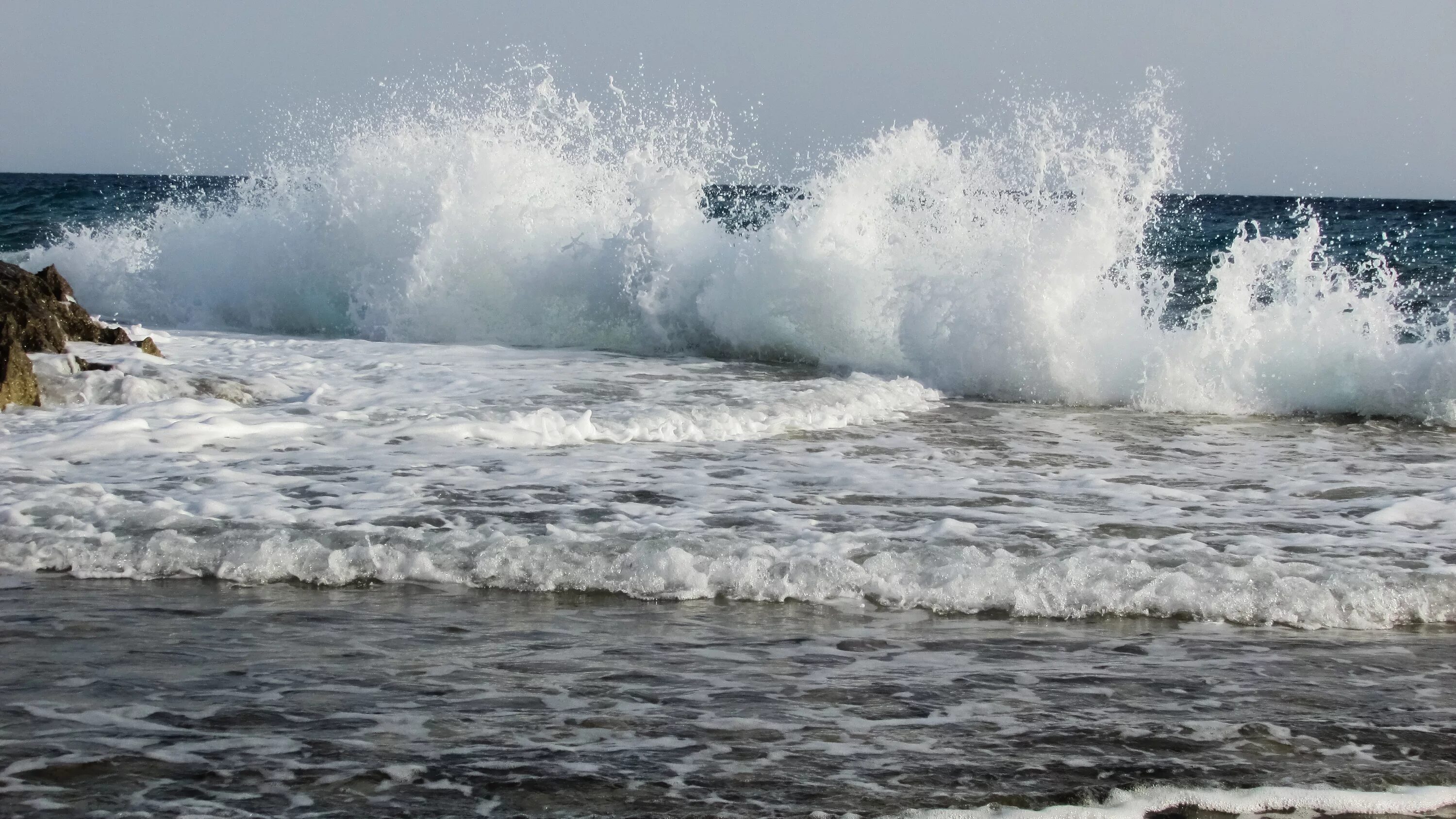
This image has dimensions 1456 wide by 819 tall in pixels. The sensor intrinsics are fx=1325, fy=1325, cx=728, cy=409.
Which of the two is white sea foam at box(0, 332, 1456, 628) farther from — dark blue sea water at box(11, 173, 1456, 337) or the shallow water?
dark blue sea water at box(11, 173, 1456, 337)

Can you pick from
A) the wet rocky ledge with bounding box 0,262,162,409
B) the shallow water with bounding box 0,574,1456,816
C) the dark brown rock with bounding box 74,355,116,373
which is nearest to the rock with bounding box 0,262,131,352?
the wet rocky ledge with bounding box 0,262,162,409

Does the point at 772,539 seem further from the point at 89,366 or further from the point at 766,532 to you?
the point at 89,366

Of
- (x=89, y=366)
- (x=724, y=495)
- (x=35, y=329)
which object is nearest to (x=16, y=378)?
(x=89, y=366)

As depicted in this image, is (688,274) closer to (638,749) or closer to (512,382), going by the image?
(512,382)

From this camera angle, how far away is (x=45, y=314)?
8078 millimetres

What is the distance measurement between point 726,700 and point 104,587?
2206mm

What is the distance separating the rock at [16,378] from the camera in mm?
7047

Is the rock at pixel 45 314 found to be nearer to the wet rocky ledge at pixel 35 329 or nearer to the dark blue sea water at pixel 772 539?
the wet rocky ledge at pixel 35 329

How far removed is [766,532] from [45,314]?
5433 millimetres

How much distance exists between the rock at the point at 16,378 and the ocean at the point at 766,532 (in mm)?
120

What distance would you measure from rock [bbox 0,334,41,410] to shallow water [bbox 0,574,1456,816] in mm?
3297

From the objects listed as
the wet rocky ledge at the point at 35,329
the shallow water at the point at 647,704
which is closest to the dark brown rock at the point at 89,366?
the wet rocky ledge at the point at 35,329

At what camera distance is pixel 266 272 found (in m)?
13.5

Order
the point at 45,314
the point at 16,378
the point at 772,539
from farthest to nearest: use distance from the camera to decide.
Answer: the point at 45,314 → the point at 16,378 → the point at 772,539
